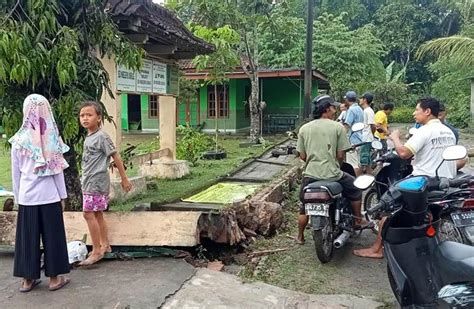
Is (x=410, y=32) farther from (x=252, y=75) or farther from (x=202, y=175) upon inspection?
(x=202, y=175)

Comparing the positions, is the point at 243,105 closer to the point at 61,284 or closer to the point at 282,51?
the point at 282,51

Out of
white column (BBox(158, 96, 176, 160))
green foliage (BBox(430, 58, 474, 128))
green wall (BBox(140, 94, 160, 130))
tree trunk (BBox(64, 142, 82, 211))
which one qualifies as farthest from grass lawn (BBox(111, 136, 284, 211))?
green foliage (BBox(430, 58, 474, 128))

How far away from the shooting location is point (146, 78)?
8891 mm

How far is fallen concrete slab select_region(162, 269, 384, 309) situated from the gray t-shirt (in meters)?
1.34

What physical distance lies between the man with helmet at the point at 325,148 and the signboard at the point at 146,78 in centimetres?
407

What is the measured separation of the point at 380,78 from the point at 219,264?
25.3m

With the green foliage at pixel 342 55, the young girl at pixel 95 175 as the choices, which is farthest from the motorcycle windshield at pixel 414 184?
the green foliage at pixel 342 55

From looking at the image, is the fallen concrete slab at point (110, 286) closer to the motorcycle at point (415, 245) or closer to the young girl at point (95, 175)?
the young girl at point (95, 175)

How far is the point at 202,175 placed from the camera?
1095 cm

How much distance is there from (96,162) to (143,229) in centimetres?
86

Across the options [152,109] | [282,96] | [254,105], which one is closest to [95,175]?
[254,105]

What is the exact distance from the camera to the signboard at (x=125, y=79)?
7.87 metres

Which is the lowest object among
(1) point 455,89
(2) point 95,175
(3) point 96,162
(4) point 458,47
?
(2) point 95,175

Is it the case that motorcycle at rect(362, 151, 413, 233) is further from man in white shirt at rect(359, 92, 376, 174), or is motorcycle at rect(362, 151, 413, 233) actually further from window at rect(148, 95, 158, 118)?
window at rect(148, 95, 158, 118)
